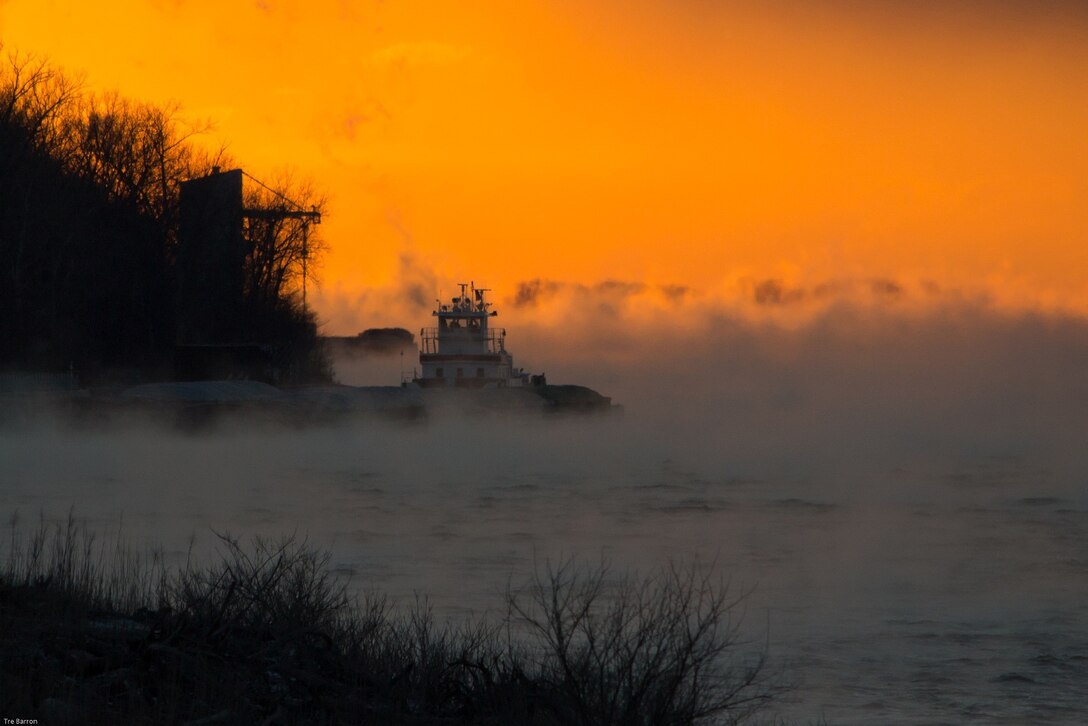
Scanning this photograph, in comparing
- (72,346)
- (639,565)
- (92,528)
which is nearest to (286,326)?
(72,346)

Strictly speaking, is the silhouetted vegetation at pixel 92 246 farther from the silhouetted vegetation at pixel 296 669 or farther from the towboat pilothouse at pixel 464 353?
the silhouetted vegetation at pixel 296 669

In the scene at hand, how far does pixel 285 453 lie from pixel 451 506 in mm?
22936

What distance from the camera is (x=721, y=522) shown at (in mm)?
43125

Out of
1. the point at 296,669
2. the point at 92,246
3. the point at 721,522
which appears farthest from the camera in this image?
the point at 92,246

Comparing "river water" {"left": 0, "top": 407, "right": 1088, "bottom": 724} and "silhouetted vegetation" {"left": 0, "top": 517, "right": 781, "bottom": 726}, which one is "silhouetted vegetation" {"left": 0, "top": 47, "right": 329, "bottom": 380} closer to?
"river water" {"left": 0, "top": 407, "right": 1088, "bottom": 724}

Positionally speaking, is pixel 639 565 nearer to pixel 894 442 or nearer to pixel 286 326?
pixel 286 326

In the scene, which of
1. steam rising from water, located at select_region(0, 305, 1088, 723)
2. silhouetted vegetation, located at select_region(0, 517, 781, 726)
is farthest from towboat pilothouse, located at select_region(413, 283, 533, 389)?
silhouetted vegetation, located at select_region(0, 517, 781, 726)

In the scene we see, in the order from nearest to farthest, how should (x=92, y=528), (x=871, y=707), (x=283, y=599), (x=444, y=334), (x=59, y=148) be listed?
(x=283, y=599), (x=871, y=707), (x=92, y=528), (x=59, y=148), (x=444, y=334)

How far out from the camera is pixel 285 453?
2623 inches

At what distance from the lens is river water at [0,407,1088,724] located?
66.5 feet

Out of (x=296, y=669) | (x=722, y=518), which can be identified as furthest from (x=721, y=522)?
(x=296, y=669)

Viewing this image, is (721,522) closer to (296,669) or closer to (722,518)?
(722,518)

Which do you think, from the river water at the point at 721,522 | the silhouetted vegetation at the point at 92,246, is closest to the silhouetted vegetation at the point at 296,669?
the river water at the point at 721,522

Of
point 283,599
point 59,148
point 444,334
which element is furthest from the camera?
point 444,334
